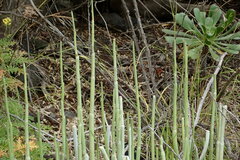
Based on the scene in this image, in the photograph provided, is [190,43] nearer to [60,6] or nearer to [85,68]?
[85,68]

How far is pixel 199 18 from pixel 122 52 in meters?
1.39

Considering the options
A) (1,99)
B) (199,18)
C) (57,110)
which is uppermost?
(199,18)

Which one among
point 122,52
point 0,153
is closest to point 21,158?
point 0,153

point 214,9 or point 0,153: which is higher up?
point 214,9

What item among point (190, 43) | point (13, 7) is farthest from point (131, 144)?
point (13, 7)

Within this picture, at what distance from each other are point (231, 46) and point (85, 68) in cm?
141

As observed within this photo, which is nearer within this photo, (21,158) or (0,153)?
(0,153)

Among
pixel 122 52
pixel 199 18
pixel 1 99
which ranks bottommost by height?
pixel 122 52

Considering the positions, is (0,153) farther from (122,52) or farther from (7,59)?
(122,52)

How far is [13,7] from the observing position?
2320 mm

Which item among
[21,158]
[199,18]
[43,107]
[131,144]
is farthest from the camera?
[43,107]

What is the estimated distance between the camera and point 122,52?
3357 mm

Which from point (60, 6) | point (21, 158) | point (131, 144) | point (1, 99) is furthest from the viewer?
point (60, 6)

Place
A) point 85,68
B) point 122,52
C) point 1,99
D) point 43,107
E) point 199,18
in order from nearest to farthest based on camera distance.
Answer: point 1,99, point 199,18, point 43,107, point 85,68, point 122,52
